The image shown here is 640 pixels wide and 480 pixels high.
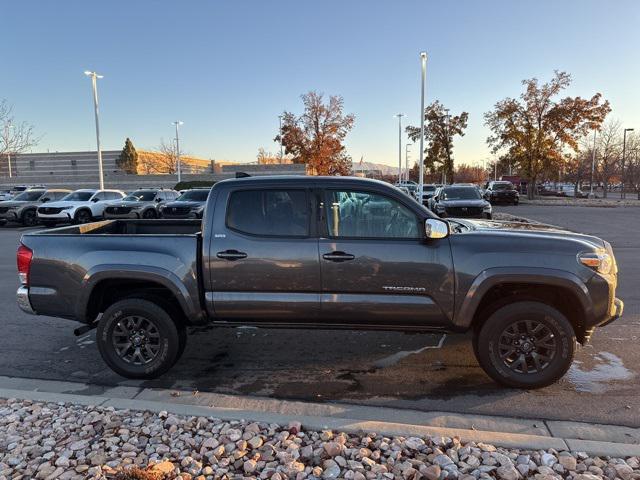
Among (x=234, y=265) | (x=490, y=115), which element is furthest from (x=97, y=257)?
(x=490, y=115)

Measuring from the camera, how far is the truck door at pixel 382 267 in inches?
158

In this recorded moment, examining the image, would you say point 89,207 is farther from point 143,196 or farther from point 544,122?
point 544,122

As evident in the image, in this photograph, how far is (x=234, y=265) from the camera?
4191 mm

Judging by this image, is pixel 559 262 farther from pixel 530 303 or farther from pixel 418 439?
pixel 418 439

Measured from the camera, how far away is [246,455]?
121 inches

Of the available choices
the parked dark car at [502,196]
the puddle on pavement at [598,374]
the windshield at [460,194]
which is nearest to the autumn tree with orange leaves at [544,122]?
the parked dark car at [502,196]

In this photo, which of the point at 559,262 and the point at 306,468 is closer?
the point at 306,468

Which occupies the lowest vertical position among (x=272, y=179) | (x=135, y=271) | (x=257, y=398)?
(x=257, y=398)

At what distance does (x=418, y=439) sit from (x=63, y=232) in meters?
3.96

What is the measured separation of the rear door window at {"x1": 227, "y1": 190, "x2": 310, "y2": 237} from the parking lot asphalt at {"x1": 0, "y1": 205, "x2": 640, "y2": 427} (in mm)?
1454

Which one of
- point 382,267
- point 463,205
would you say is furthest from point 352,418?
point 463,205

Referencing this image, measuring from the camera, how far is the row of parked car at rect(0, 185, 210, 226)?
19.8 metres

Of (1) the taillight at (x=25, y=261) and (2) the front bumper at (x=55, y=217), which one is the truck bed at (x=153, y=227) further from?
(2) the front bumper at (x=55, y=217)

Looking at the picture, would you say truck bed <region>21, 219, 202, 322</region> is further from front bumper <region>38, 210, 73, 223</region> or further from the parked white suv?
the parked white suv
